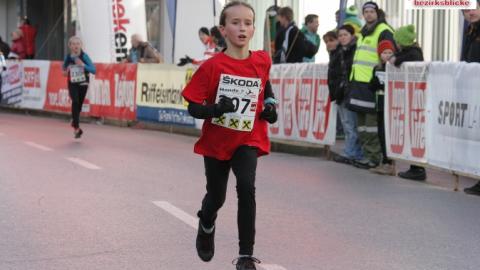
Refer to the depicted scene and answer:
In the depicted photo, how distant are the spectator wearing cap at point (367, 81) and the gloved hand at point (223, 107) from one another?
7.32 metres

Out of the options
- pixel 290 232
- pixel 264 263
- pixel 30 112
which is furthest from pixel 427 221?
pixel 30 112

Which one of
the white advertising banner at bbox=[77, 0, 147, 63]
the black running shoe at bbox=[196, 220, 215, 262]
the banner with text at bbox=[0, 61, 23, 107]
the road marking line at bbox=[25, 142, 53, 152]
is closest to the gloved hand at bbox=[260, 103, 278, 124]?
the black running shoe at bbox=[196, 220, 215, 262]

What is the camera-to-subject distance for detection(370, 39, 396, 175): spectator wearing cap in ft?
42.1

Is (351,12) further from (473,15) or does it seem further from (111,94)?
(111,94)

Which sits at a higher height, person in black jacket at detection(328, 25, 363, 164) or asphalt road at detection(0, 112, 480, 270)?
person in black jacket at detection(328, 25, 363, 164)

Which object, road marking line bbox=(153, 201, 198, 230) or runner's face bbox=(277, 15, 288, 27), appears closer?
road marking line bbox=(153, 201, 198, 230)

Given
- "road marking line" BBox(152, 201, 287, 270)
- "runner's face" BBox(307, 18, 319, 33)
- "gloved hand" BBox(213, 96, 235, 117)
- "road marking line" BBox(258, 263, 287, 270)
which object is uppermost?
"runner's face" BBox(307, 18, 319, 33)

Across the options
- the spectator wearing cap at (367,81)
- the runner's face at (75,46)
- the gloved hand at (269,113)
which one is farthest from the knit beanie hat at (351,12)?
the gloved hand at (269,113)

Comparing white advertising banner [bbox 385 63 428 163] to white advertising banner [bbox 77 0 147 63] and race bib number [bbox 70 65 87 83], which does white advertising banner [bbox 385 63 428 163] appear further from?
white advertising banner [bbox 77 0 147 63]

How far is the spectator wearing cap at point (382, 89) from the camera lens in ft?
42.1

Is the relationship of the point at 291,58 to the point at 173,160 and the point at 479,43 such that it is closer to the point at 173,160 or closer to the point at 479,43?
the point at 173,160

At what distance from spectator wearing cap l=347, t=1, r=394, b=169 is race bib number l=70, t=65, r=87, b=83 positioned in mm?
5504

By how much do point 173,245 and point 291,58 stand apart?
1035 centimetres

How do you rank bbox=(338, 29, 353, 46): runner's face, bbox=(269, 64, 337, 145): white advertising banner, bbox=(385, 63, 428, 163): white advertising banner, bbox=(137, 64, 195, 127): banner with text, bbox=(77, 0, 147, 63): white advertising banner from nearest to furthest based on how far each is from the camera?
bbox=(385, 63, 428, 163): white advertising banner → bbox=(338, 29, 353, 46): runner's face → bbox=(269, 64, 337, 145): white advertising banner → bbox=(137, 64, 195, 127): banner with text → bbox=(77, 0, 147, 63): white advertising banner
